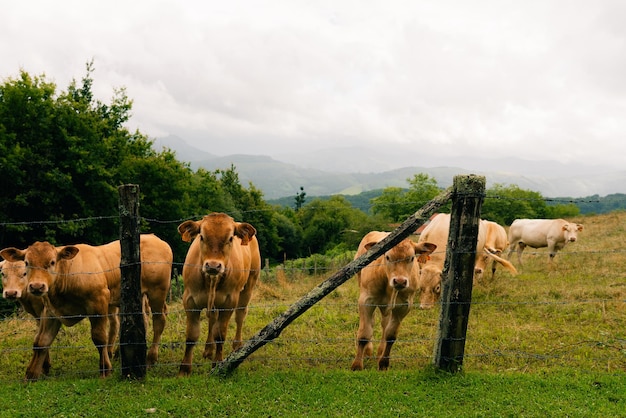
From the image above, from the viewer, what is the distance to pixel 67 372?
6.32 meters

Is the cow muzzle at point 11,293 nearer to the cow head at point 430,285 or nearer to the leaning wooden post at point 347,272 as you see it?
the leaning wooden post at point 347,272

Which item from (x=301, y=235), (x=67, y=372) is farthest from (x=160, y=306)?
(x=301, y=235)

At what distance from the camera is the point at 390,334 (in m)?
6.17

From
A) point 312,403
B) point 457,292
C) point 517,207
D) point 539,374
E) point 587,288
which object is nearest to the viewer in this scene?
point 312,403

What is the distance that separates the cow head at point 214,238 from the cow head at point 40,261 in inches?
65.4

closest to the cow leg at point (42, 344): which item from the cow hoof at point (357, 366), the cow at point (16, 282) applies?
the cow at point (16, 282)

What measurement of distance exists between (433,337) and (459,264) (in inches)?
123

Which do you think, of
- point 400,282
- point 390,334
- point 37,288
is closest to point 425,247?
point 400,282

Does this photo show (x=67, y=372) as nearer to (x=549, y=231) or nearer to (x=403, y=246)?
(x=403, y=246)

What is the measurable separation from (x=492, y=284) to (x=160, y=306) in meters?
9.43

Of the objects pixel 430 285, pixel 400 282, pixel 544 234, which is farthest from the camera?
pixel 544 234

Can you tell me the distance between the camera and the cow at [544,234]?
17.1 metres

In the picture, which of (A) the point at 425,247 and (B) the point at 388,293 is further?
(B) the point at 388,293

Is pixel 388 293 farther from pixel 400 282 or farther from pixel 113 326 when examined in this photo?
pixel 113 326
